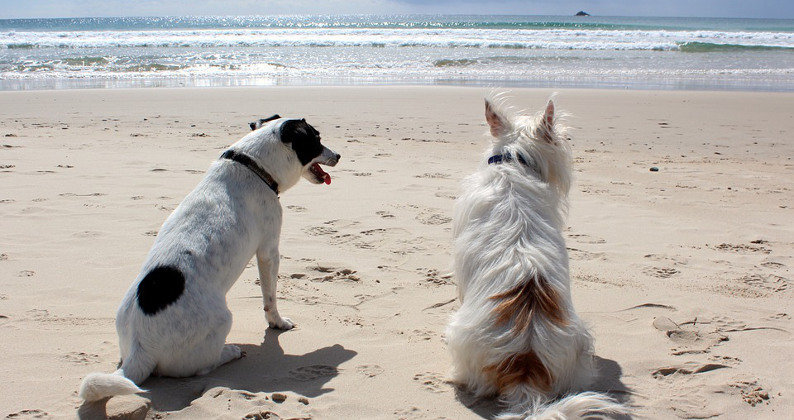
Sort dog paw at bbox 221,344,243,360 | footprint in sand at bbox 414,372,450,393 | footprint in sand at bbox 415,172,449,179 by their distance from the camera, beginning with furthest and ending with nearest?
footprint in sand at bbox 415,172,449,179 → dog paw at bbox 221,344,243,360 → footprint in sand at bbox 414,372,450,393

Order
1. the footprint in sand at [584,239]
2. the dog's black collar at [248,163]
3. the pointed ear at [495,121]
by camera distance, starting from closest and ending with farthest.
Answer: the pointed ear at [495,121] → the dog's black collar at [248,163] → the footprint in sand at [584,239]

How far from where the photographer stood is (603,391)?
3.28m

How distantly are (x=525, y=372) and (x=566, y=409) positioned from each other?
258 mm

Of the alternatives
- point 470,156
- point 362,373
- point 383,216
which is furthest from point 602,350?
point 470,156

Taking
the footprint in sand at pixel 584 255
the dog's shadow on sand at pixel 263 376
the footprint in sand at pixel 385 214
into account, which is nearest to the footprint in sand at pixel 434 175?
the footprint in sand at pixel 385 214

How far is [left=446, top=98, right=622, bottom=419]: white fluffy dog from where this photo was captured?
299 cm

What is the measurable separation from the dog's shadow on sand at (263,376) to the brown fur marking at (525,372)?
96cm

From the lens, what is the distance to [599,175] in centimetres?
810

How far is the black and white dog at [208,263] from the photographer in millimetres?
3172

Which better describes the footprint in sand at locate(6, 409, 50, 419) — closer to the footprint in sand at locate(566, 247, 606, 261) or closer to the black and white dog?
the black and white dog

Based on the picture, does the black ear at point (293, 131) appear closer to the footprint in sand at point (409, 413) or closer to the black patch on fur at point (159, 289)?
the black patch on fur at point (159, 289)

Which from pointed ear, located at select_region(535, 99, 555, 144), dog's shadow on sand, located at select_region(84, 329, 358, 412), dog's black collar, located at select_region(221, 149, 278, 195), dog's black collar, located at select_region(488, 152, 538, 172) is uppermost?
pointed ear, located at select_region(535, 99, 555, 144)

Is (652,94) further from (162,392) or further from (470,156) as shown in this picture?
(162,392)

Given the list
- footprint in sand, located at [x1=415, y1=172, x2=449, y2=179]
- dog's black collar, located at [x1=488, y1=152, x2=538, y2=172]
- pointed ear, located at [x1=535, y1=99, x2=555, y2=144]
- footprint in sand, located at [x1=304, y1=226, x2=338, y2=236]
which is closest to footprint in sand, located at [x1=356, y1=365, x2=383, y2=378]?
dog's black collar, located at [x1=488, y1=152, x2=538, y2=172]
